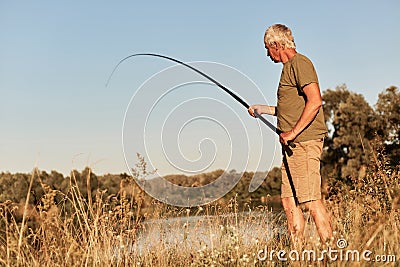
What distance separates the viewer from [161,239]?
4.52 m

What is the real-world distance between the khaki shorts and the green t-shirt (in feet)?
0.23

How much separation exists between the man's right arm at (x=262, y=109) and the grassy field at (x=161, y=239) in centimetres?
89

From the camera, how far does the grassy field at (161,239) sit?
135 inches

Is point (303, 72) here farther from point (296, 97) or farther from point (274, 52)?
Result: point (274, 52)

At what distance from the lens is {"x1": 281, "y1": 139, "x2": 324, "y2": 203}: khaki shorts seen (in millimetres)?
3953

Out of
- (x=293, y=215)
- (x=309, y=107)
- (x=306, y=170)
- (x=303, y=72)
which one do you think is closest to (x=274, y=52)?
(x=303, y=72)

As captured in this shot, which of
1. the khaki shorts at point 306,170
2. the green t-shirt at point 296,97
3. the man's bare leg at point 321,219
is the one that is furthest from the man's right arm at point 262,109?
the man's bare leg at point 321,219

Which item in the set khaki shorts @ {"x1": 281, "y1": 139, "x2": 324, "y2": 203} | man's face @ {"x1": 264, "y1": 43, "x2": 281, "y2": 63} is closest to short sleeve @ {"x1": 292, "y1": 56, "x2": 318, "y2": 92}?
man's face @ {"x1": 264, "y1": 43, "x2": 281, "y2": 63}

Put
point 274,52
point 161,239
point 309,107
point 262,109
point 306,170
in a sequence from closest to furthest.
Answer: point 309,107 < point 306,170 < point 274,52 < point 161,239 < point 262,109

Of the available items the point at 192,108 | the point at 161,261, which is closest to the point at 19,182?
the point at 192,108

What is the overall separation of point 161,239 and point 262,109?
149 centimetres

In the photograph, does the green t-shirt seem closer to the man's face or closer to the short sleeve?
the short sleeve

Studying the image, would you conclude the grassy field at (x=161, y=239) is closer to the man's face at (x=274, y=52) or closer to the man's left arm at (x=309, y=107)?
the man's left arm at (x=309, y=107)

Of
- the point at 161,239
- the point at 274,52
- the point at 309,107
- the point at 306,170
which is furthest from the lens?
the point at 161,239
